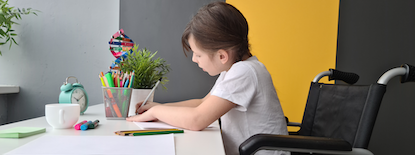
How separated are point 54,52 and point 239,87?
150 cm

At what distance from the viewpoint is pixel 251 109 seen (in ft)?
2.78

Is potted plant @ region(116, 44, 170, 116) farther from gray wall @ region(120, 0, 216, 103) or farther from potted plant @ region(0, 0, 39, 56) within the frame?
potted plant @ region(0, 0, 39, 56)

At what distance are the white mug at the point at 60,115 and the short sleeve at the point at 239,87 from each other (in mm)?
393

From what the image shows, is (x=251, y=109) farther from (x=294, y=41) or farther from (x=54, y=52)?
(x=54, y=52)

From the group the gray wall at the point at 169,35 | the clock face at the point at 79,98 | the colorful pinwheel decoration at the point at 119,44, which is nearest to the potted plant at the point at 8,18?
the gray wall at the point at 169,35

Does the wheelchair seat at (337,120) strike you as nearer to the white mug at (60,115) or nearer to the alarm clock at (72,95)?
the white mug at (60,115)

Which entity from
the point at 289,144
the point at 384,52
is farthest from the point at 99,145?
the point at 384,52

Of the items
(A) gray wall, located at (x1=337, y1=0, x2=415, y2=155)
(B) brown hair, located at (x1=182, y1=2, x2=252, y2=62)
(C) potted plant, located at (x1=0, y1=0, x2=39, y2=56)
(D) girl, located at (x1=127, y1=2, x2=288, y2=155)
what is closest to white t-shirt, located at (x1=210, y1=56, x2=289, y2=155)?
(D) girl, located at (x1=127, y1=2, x2=288, y2=155)

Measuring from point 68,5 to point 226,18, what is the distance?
137 cm

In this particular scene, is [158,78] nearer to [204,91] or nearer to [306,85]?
[204,91]

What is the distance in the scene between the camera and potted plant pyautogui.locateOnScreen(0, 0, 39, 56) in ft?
5.35

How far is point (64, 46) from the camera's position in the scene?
1775mm

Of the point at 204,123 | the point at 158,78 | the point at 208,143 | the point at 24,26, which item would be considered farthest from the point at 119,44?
the point at 24,26

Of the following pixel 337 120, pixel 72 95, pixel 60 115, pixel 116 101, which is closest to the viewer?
pixel 60 115
